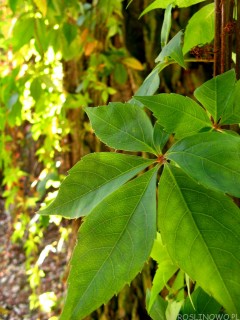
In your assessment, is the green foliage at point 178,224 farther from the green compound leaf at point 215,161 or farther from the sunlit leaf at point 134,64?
the sunlit leaf at point 134,64

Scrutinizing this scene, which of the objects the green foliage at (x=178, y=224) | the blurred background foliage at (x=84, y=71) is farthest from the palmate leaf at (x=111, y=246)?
the blurred background foliage at (x=84, y=71)

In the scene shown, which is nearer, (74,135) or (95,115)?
(95,115)

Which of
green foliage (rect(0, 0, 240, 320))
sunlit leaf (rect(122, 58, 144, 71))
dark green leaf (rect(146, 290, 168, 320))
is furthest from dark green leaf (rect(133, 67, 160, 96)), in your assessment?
sunlit leaf (rect(122, 58, 144, 71))

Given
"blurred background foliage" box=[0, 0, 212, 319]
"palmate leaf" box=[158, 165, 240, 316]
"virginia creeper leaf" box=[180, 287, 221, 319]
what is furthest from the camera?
"blurred background foliage" box=[0, 0, 212, 319]

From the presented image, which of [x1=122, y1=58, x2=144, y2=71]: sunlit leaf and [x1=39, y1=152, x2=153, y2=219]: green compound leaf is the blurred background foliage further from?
[x1=39, y1=152, x2=153, y2=219]: green compound leaf

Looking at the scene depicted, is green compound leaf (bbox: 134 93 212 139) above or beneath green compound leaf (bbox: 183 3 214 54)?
beneath

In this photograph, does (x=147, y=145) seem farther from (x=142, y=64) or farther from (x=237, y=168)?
(x=142, y=64)

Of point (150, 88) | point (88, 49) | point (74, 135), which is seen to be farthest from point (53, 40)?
point (150, 88)
